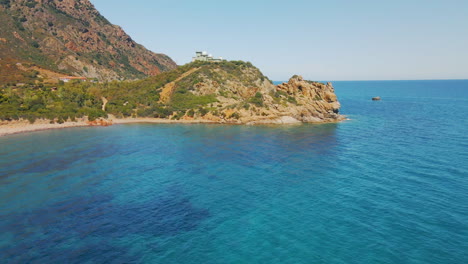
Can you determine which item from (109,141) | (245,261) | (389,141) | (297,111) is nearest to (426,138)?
(389,141)

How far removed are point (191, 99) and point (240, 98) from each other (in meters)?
22.2

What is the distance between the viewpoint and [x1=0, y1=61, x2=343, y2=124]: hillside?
10800cm

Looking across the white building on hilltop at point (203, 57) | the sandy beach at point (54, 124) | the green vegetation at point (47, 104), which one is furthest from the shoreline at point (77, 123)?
the white building on hilltop at point (203, 57)

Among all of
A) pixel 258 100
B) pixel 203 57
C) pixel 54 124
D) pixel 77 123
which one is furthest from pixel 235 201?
pixel 203 57

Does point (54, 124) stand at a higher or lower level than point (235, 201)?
Answer: higher

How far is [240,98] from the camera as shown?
5069 inches

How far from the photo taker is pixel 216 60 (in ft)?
544

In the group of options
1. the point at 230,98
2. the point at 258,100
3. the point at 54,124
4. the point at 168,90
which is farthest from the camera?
the point at 168,90

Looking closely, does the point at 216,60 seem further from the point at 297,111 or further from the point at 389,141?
the point at 389,141

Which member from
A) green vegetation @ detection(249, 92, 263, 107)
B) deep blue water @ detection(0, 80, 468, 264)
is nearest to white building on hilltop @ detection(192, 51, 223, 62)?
green vegetation @ detection(249, 92, 263, 107)

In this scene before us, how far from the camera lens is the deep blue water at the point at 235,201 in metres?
29.5

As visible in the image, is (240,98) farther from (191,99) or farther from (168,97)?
(168,97)

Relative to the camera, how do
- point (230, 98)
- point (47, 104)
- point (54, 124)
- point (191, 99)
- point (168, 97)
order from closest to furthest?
point (54, 124) → point (47, 104) → point (191, 99) → point (230, 98) → point (168, 97)

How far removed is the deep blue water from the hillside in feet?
110
